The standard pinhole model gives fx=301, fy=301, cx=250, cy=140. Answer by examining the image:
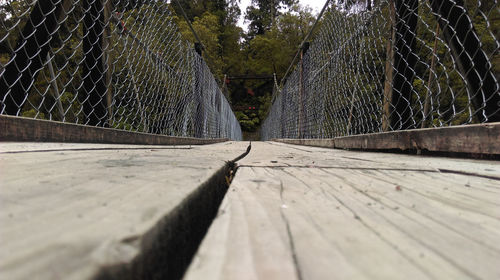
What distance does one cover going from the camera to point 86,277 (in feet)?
0.48

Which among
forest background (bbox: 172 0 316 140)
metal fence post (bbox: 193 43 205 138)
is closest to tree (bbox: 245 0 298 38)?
forest background (bbox: 172 0 316 140)

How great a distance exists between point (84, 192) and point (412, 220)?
1.20ft

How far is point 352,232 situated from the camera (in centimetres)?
30

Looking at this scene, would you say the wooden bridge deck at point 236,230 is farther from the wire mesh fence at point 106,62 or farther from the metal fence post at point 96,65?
the metal fence post at point 96,65

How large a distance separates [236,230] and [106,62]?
1.98 meters

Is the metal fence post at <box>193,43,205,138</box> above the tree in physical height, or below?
below

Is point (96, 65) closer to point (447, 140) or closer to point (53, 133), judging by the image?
point (53, 133)

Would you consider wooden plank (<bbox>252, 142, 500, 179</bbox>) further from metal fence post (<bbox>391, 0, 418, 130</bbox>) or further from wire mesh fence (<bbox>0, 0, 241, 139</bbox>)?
wire mesh fence (<bbox>0, 0, 241, 139</bbox>)

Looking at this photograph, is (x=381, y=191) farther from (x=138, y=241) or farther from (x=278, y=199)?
(x=138, y=241)

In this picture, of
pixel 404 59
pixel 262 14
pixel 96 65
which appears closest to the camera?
pixel 404 59

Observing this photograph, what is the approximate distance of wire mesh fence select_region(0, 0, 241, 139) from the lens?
1.53 meters

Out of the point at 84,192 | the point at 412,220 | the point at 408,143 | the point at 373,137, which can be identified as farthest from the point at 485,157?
the point at 84,192

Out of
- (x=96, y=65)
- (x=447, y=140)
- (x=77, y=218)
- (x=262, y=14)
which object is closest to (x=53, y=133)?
(x=96, y=65)

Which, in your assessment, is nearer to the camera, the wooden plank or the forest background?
the wooden plank
